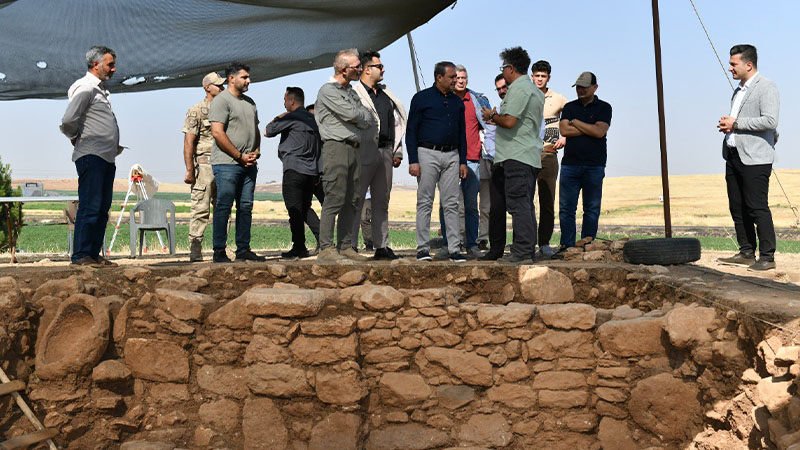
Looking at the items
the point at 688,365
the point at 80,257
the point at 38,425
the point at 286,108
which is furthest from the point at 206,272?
the point at 688,365

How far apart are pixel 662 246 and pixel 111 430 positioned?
458 cm

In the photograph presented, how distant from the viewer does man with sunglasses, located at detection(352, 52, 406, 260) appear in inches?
246

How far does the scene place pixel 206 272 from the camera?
573 centimetres

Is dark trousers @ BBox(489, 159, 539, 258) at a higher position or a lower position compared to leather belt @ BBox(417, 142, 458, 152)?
lower

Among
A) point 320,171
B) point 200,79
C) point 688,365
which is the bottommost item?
point 688,365

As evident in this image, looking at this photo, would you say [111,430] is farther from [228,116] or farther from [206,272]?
[228,116]

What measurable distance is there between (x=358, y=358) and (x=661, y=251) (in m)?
2.69

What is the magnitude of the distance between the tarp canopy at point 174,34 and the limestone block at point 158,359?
8.24 ft

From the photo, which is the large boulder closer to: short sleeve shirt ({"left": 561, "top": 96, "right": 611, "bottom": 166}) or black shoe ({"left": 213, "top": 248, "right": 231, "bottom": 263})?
black shoe ({"left": 213, "top": 248, "right": 231, "bottom": 263})

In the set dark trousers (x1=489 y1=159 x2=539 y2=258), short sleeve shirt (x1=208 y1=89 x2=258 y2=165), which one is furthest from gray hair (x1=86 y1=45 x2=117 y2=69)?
dark trousers (x1=489 y1=159 x2=539 y2=258)

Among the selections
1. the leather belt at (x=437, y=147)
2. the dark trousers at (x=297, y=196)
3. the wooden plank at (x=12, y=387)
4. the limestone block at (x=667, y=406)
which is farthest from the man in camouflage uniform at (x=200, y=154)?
the limestone block at (x=667, y=406)

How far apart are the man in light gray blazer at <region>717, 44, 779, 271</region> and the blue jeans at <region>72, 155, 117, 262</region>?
5053 millimetres

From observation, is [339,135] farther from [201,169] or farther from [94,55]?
[94,55]

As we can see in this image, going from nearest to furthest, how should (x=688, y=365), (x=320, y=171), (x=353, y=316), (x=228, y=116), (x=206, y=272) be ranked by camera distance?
(x=688, y=365) < (x=353, y=316) < (x=206, y=272) < (x=228, y=116) < (x=320, y=171)
